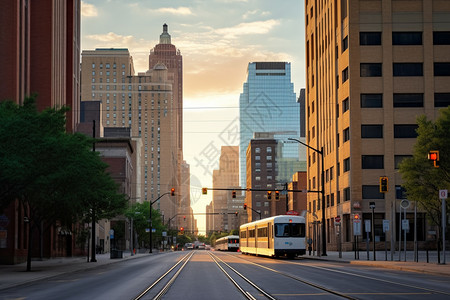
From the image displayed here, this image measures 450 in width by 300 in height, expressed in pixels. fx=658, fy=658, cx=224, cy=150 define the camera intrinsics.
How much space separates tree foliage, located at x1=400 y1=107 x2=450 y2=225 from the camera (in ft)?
170

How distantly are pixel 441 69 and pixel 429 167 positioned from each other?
2967 centimetres

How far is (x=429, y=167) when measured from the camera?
5322 centimetres

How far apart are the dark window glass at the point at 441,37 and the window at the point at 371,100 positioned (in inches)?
376

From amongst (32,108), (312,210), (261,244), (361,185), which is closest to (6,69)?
(32,108)

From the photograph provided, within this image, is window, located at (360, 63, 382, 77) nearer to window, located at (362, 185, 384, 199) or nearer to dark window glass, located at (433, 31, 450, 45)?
dark window glass, located at (433, 31, 450, 45)

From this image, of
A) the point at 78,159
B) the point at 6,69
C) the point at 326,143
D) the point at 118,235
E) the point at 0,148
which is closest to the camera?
the point at 0,148

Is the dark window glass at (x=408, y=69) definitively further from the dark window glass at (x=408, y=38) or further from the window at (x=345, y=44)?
the window at (x=345, y=44)

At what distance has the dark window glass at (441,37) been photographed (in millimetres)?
79438

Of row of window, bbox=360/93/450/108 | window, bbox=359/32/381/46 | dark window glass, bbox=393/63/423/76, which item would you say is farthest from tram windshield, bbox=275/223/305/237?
window, bbox=359/32/381/46

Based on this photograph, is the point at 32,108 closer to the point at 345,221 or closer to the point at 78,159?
the point at 78,159

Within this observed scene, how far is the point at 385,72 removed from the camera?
258 ft

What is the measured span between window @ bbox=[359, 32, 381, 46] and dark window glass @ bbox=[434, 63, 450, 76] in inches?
293

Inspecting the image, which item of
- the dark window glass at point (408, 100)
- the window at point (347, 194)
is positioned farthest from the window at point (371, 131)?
the window at point (347, 194)

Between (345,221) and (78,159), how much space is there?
50010mm
